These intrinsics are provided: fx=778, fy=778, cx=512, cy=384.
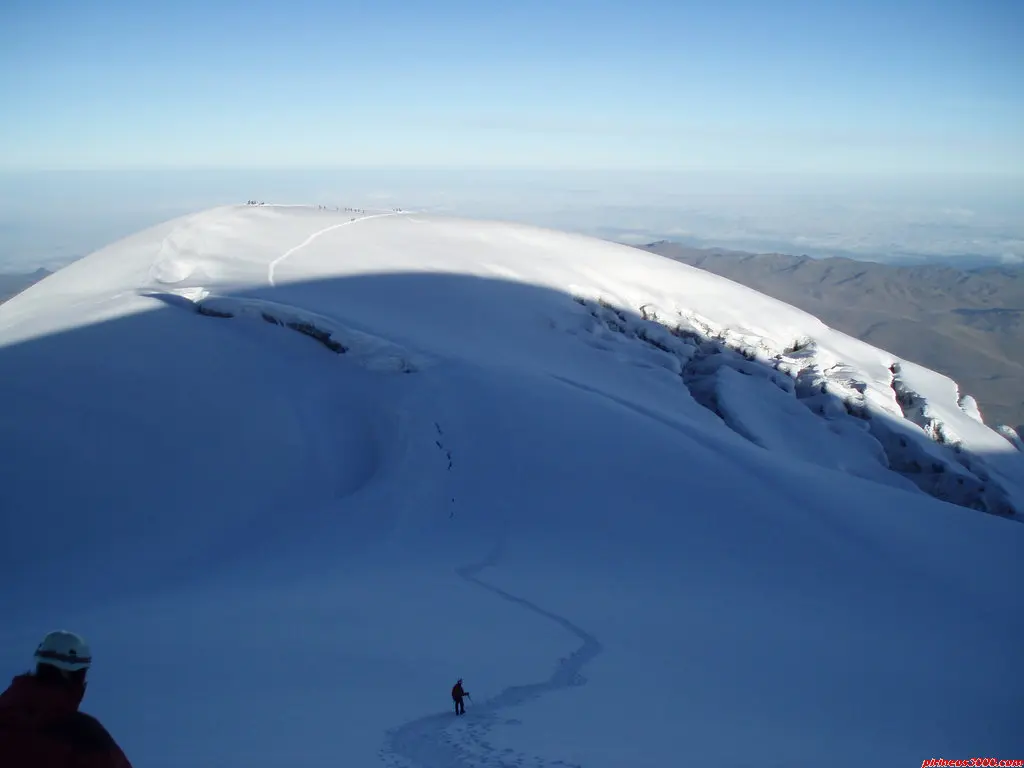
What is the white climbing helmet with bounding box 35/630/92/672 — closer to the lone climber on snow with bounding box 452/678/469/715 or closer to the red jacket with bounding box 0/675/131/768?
the red jacket with bounding box 0/675/131/768

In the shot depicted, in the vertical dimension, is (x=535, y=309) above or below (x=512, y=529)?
above

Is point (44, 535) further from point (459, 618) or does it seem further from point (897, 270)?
point (897, 270)

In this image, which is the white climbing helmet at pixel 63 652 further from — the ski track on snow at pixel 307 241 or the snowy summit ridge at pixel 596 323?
the ski track on snow at pixel 307 241

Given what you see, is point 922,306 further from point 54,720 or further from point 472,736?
point 54,720

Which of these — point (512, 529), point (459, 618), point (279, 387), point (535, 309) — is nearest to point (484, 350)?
point (535, 309)

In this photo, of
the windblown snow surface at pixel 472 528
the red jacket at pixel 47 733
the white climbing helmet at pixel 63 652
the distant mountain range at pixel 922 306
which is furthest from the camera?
the distant mountain range at pixel 922 306

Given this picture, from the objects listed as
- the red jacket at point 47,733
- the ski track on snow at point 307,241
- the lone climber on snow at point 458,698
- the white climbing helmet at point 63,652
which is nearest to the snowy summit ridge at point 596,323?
the ski track on snow at point 307,241

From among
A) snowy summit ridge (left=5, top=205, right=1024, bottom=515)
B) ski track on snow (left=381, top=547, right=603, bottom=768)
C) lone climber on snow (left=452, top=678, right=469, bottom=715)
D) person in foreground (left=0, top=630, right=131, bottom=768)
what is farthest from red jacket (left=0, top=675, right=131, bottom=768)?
snowy summit ridge (left=5, top=205, right=1024, bottom=515)
